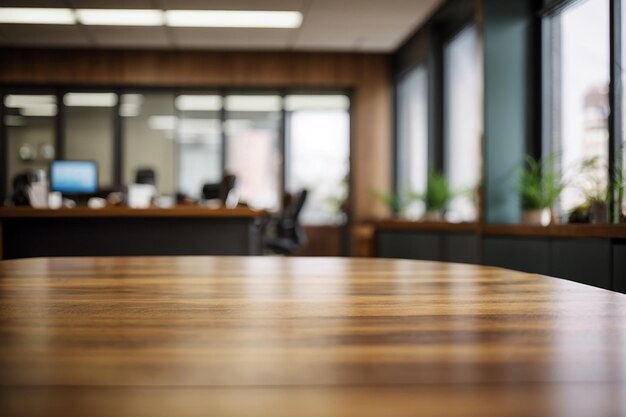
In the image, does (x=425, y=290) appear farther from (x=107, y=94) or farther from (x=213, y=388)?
(x=107, y=94)

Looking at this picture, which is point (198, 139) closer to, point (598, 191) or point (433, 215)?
point (433, 215)

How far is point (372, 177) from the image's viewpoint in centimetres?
940

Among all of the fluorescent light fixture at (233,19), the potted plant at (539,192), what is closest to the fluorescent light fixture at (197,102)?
the fluorescent light fixture at (233,19)

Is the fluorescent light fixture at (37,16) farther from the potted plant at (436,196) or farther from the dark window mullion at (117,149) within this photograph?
the potted plant at (436,196)

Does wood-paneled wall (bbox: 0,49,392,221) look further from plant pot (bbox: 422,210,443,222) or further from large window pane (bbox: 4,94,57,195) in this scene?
plant pot (bbox: 422,210,443,222)

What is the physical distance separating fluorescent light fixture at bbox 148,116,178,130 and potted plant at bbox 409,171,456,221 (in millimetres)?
3767

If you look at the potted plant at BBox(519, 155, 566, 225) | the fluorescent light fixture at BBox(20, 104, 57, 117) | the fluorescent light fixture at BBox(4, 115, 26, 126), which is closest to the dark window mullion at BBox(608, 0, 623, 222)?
the potted plant at BBox(519, 155, 566, 225)

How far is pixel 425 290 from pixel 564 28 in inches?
187

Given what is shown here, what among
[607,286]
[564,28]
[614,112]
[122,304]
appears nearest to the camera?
[122,304]

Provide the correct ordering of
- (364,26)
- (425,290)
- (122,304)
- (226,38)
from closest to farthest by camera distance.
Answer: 1. (122,304)
2. (425,290)
3. (364,26)
4. (226,38)

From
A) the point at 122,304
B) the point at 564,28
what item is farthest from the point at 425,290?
the point at 564,28

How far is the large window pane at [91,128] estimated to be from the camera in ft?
30.1

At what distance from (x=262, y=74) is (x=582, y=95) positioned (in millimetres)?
5110

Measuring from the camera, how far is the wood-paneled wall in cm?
908
